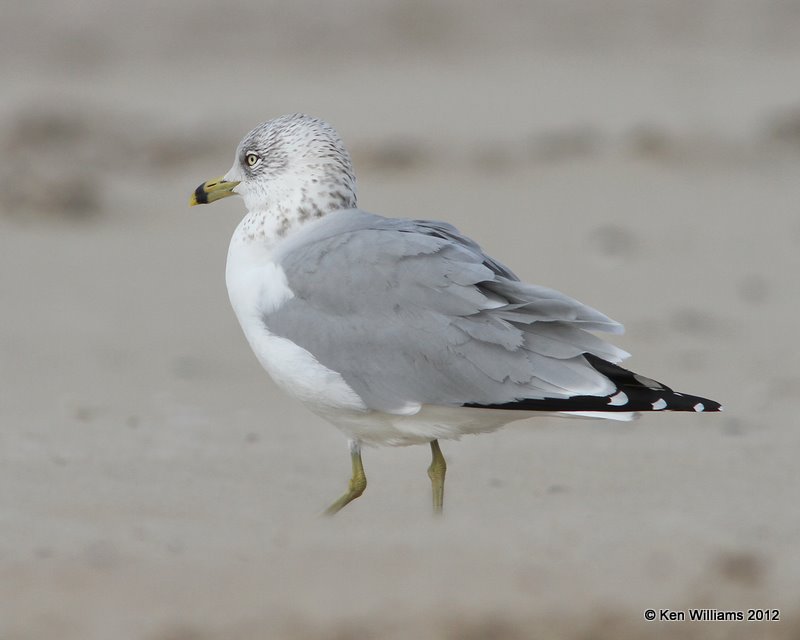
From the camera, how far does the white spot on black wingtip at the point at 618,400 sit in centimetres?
429

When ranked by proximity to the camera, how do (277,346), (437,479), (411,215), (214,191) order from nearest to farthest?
1. (277,346)
2. (437,479)
3. (214,191)
4. (411,215)

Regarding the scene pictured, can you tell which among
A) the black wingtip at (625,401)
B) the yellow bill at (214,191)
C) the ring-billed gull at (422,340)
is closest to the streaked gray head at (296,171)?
the yellow bill at (214,191)

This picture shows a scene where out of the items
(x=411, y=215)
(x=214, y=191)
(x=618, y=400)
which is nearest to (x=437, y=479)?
(x=618, y=400)

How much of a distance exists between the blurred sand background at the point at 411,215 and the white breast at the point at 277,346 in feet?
1.50

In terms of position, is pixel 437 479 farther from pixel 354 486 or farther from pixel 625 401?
pixel 625 401

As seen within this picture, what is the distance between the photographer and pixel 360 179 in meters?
11.5

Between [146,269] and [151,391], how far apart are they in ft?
8.42

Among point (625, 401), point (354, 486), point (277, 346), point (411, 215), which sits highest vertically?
point (411, 215)

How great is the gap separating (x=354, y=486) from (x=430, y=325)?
76 centimetres

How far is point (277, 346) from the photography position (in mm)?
4598

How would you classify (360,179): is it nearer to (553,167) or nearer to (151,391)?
(553,167)

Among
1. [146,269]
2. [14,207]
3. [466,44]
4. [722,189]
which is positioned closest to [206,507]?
[146,269]

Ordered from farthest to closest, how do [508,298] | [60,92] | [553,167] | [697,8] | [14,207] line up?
[697,8], [60,92], [553,167], [14,207], [508,298]

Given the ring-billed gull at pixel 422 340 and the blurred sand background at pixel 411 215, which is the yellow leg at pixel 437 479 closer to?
the blurred sand background at pixel 411 215
